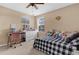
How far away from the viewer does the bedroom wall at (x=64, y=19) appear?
2109 mm

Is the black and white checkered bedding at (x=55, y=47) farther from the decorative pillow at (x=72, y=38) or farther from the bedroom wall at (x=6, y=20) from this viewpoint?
the bedroom wall at (x=6, y=20)

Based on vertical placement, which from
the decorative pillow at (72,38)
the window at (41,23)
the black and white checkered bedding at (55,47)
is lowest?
the black and white checkered bedding at (55,47)

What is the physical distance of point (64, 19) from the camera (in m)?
2.21

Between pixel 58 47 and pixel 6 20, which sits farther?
pixel 58 47

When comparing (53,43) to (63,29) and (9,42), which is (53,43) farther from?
(9,42)

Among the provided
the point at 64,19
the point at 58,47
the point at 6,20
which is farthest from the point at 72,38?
the point at 6,20

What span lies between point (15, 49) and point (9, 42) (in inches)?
13.0

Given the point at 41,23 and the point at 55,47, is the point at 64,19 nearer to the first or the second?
the point at 41,23

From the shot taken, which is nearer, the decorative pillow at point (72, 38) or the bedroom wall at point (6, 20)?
the bedroom wall at point (6, 20)

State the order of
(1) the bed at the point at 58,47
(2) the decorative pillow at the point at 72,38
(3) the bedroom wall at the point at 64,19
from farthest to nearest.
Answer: (2) the decorative pillow at the point at 72,38 < (3) the bedroom wall at the point at 64,19 < (1) the bed at the point at 58,47

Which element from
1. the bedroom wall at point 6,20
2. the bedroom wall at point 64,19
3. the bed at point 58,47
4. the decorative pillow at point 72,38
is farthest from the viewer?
the decorative pillow at point 72,38

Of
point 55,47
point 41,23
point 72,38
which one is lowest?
point 55,47

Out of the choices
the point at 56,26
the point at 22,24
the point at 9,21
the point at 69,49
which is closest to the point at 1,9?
the point at 9,21

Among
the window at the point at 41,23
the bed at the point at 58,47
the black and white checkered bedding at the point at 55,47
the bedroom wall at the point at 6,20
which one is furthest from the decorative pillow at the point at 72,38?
the bedroom wall at the point at 6,20
